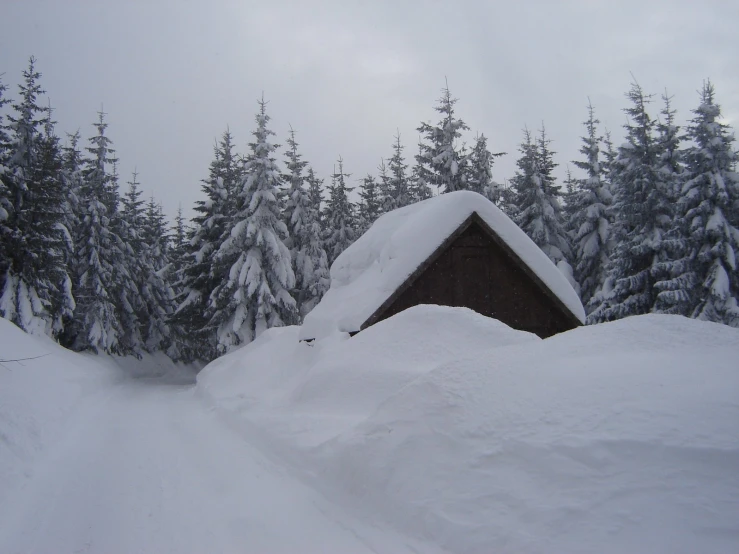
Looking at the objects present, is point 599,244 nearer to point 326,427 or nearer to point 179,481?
point 326,427

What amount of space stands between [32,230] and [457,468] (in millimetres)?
23584

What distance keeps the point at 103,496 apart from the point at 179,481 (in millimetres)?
813

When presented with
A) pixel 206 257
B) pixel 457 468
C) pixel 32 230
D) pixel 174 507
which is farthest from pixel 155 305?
pixel 457 468

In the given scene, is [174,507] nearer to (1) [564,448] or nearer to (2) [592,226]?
(1) [564,448]

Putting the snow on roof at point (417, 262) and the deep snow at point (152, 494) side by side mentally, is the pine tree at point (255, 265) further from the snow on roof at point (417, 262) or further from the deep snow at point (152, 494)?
the deep snow at point (152, 494)

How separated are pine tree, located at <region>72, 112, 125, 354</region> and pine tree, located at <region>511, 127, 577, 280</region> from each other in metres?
25.1

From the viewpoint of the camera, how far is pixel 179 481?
5672mm

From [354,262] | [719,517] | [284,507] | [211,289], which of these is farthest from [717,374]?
[211,289]

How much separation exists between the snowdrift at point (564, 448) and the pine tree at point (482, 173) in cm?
2318

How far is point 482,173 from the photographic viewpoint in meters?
28.8

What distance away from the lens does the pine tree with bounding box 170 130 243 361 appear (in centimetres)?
2553

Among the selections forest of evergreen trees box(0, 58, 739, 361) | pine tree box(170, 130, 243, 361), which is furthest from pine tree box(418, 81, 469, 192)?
pine tree box(170, 130, 243, 361)

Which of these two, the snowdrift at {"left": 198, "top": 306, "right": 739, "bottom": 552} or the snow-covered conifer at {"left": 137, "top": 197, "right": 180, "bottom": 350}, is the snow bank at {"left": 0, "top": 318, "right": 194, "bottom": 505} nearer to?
the snowdrift at {"left": 198, "top": 306, "right": 739, "bottom": 552}

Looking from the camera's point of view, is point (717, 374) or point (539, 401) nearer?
point (717, 374)
